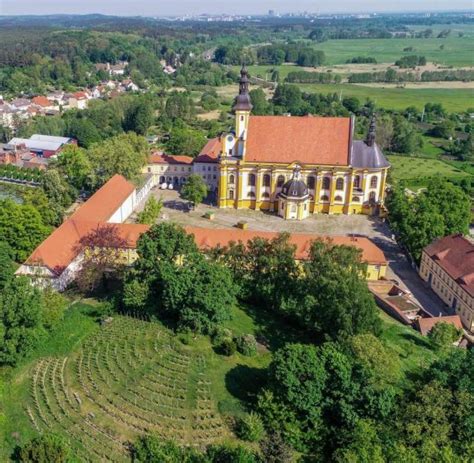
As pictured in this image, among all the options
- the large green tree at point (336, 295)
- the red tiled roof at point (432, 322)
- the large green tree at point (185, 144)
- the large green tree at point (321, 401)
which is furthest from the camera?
the large green tree at point (185, 144)

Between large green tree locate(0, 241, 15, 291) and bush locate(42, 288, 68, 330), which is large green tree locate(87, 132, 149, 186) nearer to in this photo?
large green tree locate(0, 241, 15, 291)

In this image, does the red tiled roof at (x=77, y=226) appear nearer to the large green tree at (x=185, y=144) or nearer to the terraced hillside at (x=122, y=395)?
the terraced hillside at (x=122, y=395)

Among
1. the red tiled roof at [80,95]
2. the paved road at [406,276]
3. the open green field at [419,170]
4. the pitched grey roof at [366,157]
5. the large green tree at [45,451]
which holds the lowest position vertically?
the open green field at [419,170]

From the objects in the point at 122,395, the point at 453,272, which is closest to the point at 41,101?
the point at 453,272

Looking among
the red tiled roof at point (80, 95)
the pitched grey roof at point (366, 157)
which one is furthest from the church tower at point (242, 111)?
the red tiled roof at point (80, 95)

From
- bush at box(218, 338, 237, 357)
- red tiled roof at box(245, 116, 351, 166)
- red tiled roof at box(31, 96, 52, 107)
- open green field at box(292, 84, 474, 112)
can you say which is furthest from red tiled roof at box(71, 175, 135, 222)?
open green field at box(292, 84, 474, 112)

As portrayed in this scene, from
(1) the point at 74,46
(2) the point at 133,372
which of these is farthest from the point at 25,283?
(1) the point at 74,46

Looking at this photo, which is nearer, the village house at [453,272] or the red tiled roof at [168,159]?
the village house at [453,272]
